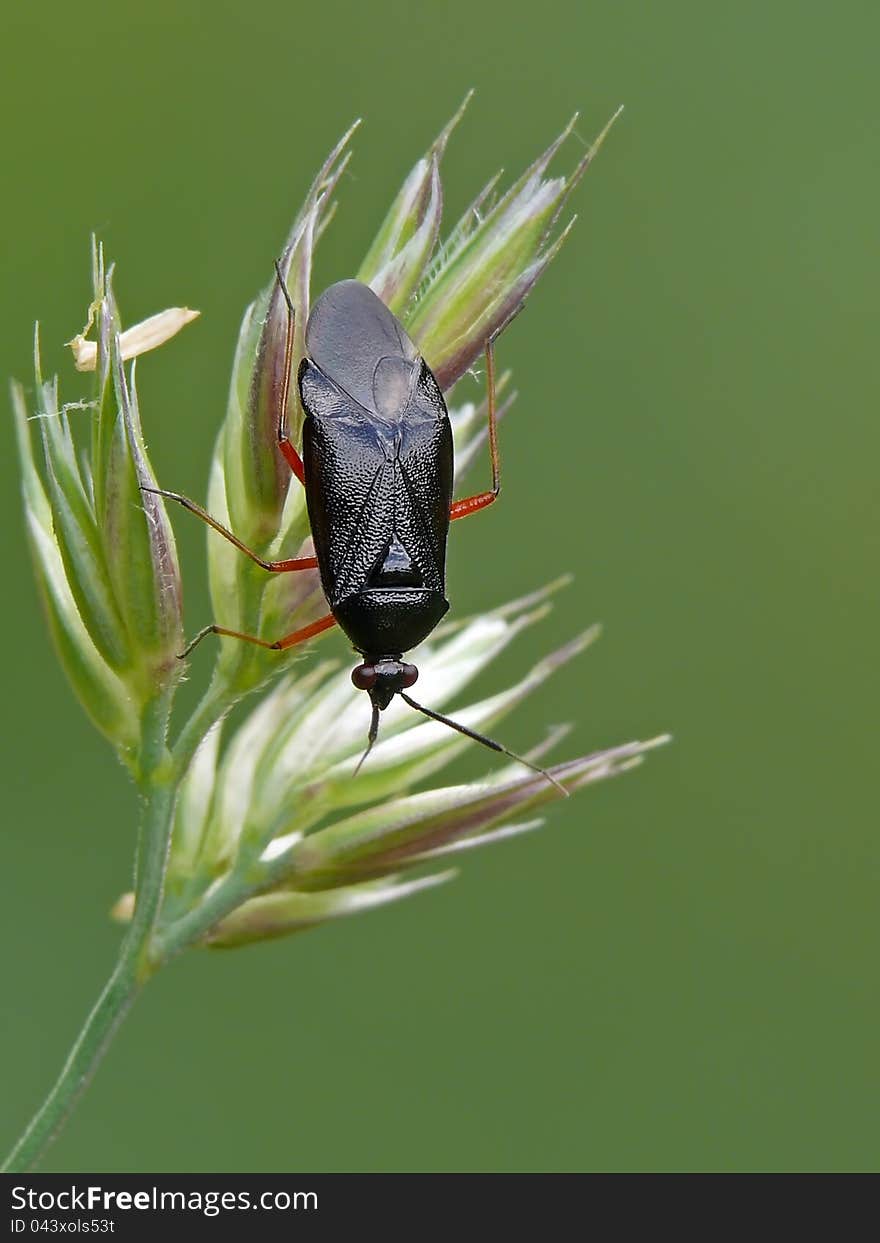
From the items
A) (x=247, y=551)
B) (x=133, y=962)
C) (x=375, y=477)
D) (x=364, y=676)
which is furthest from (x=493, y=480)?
(x=133, y=962)

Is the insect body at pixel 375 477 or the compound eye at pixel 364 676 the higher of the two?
the insect body at pixel 375 477

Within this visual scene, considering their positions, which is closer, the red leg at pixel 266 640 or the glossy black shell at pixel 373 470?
the red leg at pixel 266 640

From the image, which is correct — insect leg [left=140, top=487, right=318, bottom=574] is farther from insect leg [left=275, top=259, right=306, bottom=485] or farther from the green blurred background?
the green blurred background

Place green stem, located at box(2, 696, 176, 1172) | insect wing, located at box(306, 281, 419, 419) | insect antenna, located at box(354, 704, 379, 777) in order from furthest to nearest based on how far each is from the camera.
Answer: insect antenna, located at box(354, 704, 379, 777) < insect wing, located at box(306, 281, 419, 419) < green stem, located at box(2, 696, 176, 1172)

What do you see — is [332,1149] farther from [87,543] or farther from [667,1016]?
[87,543]

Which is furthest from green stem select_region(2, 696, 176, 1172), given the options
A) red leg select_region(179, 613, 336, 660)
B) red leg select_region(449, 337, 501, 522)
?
red leg select_region(449, 337, 501, 522)

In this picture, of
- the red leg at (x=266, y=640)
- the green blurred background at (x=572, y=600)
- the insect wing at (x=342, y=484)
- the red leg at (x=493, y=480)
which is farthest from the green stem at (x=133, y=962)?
the green blurred background at (x=572, y=600)

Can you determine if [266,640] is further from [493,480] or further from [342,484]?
[493,480]

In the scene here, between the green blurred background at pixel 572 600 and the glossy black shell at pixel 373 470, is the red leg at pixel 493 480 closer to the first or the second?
the glossy black shell at pixel 373 470
